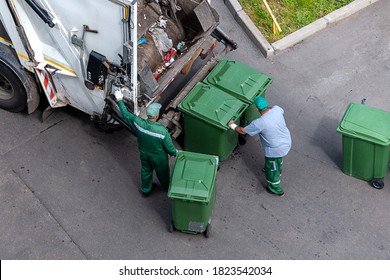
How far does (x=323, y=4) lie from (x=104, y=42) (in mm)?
4310

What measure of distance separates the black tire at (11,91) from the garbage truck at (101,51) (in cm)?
1

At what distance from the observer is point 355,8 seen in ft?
30.2

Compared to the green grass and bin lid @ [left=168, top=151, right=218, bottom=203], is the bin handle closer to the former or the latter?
bin lid @ [left=168, top=151, right=218, bottom=203]

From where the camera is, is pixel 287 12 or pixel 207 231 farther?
pixel 287 12

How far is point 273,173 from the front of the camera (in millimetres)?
6805

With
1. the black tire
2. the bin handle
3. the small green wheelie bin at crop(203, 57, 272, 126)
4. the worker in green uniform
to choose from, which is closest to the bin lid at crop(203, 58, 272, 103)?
the small green wheelie bin at crop(203, 57, 272, 126)

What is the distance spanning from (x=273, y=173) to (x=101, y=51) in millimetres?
2345

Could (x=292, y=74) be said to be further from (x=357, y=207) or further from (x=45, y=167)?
(x=45, y=167)

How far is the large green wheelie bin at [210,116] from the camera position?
6688 mm

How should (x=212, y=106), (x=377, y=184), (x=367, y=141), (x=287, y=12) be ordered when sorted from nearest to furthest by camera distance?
(x=367, y=141) → (x=212, y=106) → (x=377, y=184) → (x=287, y=12)

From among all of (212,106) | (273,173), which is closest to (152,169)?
(212,106)

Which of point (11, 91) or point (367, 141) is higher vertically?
point (367, 141)

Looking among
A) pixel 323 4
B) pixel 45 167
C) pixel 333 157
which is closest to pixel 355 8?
pixel 323 4

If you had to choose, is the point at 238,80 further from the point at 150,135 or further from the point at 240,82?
the point at 150,135
